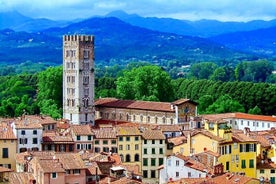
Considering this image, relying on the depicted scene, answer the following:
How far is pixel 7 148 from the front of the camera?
206 feet

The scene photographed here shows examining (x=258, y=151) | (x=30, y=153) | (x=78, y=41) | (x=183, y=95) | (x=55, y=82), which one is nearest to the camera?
(x=30, y=153)

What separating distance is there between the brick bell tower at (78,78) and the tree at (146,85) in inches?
805

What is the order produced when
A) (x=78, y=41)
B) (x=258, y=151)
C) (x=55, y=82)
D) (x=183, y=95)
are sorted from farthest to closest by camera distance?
(x=183, y=95) → (x=55, y=82) → (x=78, y=41) → (x=258, y=151)

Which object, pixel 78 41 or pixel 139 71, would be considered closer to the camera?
pixel 78 41

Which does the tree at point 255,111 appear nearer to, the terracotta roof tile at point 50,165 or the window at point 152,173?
the window at point 152,173

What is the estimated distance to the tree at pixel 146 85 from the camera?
386 ft

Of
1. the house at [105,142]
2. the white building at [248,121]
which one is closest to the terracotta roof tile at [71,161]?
the house at [105,142]

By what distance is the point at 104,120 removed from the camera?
9662cm

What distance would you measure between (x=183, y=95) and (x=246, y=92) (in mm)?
14314

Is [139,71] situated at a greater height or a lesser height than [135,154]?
greater

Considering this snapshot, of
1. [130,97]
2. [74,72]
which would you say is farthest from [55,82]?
[74,72]

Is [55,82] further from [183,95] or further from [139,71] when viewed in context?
[183,95]

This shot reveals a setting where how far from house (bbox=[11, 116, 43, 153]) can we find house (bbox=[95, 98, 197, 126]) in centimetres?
2322

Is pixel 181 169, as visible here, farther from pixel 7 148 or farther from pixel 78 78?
pixel 78 78
